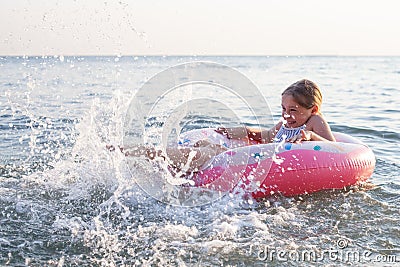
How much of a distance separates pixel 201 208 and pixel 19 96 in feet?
30.6

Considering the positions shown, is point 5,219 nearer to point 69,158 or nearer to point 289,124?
point 69,158

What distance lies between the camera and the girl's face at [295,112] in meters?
5.66

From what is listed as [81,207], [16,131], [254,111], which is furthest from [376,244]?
[254,111]

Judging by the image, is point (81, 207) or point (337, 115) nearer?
point (81, 207)

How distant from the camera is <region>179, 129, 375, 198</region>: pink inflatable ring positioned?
484 centimetres

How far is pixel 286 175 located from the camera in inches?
193

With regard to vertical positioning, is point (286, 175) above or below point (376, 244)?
above
